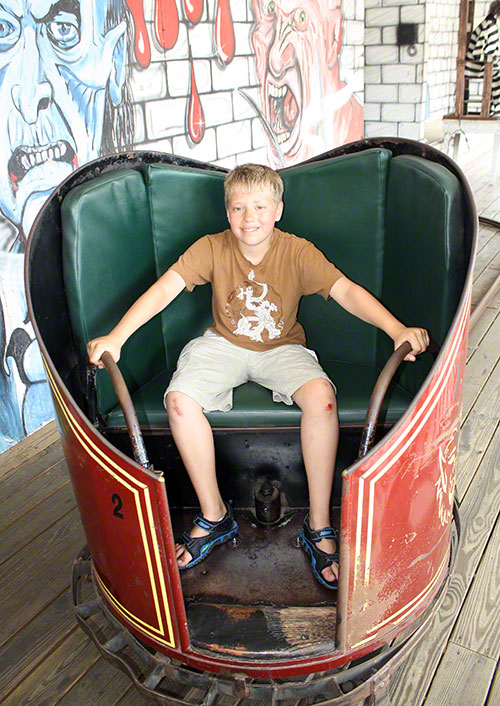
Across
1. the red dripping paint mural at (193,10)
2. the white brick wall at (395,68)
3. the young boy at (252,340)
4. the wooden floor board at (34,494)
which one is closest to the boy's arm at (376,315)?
the young boy at (252,340)

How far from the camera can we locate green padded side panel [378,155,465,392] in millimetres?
1461

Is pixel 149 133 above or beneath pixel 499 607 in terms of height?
above

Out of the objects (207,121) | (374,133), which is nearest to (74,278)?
(207,121)

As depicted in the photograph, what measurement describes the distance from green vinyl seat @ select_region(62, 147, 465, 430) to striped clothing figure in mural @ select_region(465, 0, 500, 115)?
16.7 ft

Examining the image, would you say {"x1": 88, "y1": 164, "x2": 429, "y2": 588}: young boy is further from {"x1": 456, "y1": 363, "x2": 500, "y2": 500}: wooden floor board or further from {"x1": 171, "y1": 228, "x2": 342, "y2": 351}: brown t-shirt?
{"x1": 456, "y1": 363, "x2": 500, "y2": 500}: wooden floor board

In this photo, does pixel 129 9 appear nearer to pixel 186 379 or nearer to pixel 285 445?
pixel 186 379

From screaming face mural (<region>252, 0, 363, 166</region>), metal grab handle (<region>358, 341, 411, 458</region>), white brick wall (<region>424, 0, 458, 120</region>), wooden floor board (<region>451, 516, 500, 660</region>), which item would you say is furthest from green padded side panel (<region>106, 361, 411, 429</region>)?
white brick wall (<region>424, 0, 458, 120</region>)

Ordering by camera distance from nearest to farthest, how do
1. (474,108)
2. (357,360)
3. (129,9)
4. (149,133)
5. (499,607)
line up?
1. (499,607)
2. (357,360)
3. (129,9)
4. (149,133)
5. (474,108)

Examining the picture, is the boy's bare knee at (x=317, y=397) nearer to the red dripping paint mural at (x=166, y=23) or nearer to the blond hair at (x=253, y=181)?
the blond hair at (x=253, y=181)

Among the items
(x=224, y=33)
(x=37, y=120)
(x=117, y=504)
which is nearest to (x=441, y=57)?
(x=224, y=33)

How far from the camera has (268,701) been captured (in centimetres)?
135

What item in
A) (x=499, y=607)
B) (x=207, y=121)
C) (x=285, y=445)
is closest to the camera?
(x=499, y=607)

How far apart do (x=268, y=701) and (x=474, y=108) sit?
834cm

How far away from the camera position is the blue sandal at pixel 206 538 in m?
1.56
